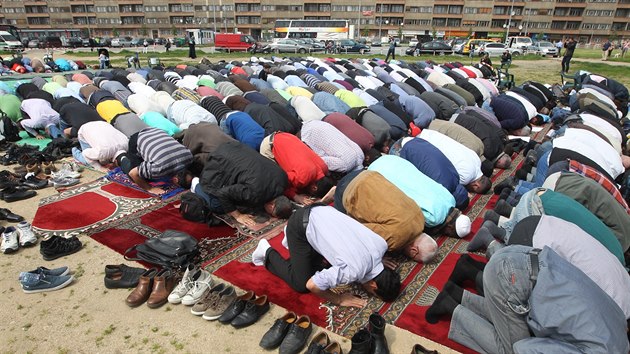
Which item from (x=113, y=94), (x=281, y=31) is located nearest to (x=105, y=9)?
(x=281, y=31)

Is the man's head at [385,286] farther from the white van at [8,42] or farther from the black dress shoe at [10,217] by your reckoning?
the white van at [8,42]

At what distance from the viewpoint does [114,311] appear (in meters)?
3.11

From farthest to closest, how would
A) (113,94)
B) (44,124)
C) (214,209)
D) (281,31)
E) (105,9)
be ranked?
→ (105,9) → (281,31) → (113,94) → (44,124) → (214,209)

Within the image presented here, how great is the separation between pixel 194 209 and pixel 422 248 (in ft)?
8.18

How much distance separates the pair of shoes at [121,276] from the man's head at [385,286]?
1.96 metres

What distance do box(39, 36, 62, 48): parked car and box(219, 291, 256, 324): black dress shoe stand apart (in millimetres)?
43324

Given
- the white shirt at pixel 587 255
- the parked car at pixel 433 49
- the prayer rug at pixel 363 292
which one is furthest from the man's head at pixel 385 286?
the parked car at pixel 433 49

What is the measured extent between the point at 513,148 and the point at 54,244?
733 cm

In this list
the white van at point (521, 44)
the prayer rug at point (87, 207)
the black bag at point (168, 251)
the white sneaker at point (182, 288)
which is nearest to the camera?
the white sneaker at point (182, 288)

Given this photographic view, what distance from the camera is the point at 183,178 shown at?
5.14 m

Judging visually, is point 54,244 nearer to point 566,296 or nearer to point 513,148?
point 566,296

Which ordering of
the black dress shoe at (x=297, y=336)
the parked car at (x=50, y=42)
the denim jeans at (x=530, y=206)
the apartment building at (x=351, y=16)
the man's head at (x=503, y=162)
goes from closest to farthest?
the black dress shoe at (x=297, y=336) < the denim jeans at (x=530, y=206) < the man's head at (x=503, y=162) < the parked car at (x=50, y=42) < the apartment building at (x=351, y=16)

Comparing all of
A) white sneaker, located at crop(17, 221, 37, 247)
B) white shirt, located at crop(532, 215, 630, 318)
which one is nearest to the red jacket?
white shirt, located at crop(532, 215, 630, 318)

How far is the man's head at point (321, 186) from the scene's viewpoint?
16.3 ft
